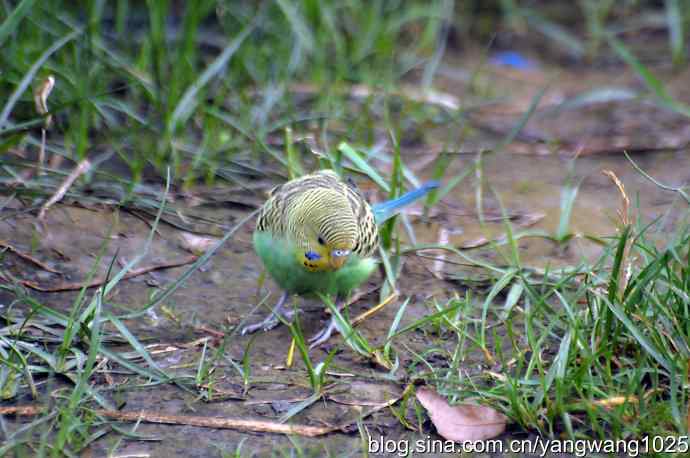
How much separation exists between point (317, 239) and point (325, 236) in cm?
4

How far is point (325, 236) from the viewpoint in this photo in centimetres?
360

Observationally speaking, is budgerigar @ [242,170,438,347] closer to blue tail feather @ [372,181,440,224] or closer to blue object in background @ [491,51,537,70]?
blue tail feather @ [372,181,440,224]

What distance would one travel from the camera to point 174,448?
304 centimetres

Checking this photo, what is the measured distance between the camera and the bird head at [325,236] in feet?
11.8

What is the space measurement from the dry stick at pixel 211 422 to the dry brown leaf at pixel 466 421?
0.31 meters

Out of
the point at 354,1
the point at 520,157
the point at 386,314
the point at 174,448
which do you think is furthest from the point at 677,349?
the point at 354,1

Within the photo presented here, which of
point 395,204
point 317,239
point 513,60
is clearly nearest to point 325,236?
point 317,239

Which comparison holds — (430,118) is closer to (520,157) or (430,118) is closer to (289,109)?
(520,157)

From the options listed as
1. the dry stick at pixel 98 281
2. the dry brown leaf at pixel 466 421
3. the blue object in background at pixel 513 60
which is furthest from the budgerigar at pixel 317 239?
the blue object in background at pixel 513 60

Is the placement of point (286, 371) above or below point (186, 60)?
below

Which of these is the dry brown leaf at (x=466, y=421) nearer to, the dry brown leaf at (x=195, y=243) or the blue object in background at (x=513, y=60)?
the dry brown leaf at (x=195, y=243)

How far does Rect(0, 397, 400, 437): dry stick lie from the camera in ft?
10.3

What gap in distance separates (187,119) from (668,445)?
3288mm

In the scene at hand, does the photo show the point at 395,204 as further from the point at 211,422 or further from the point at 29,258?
the point at 29,258
